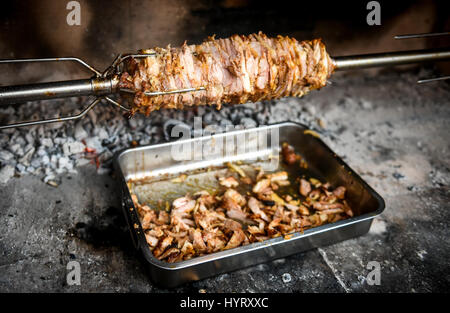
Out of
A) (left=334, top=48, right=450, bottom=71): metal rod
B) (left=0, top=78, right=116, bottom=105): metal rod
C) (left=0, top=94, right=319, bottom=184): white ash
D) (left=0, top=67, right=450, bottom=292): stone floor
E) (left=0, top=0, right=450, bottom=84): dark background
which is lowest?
(left=0, top=67, right=450, bottom=292): stone floor

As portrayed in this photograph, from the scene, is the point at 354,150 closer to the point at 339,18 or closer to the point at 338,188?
the point at 338,188

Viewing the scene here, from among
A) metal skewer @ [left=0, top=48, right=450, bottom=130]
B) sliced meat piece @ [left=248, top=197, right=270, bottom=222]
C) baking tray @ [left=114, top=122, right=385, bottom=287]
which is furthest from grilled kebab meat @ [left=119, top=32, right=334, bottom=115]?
sliced meat piece @ [left=248, top=197, right=270, bottom=222]

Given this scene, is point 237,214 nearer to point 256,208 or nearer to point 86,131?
point 256,208

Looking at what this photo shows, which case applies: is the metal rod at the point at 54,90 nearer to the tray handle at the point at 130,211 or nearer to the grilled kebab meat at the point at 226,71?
the grilled kebab meat at the point at 226,71

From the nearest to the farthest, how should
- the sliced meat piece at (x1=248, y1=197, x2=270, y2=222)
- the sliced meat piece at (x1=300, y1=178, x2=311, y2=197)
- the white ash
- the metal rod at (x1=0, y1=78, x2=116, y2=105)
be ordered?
the metal rod at (x1=0, y1=78, x2=116, y2=105)
the sliced meat piece at (x1=248, y1=197, x2=270, y2=222)
the sliced meat piece at (x1=300, y1=178, x2=311, y2=197)
the white ash

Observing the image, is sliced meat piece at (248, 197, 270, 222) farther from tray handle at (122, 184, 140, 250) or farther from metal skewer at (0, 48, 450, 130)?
metal skewer at (0, 48, 450, 130)

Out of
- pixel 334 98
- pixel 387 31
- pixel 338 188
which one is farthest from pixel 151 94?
pixel 387 31

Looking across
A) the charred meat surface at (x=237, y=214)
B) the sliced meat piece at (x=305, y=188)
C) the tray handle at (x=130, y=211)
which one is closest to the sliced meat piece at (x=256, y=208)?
the charred meat surface at (x=237, y=214)

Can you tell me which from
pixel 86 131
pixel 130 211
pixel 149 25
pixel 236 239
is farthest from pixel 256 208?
pixel 149 25
